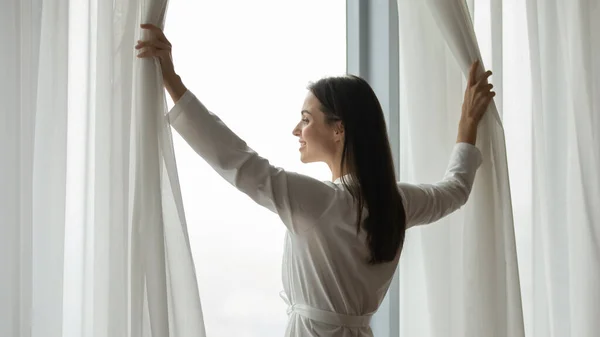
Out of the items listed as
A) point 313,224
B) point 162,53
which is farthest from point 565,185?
point 162,53

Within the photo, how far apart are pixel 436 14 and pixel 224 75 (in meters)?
0.50

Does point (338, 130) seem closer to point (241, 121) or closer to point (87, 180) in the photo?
point (241, 121)

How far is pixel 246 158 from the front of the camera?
1293 mm

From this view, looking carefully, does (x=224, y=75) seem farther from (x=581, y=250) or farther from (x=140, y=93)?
(x=581, y=250)

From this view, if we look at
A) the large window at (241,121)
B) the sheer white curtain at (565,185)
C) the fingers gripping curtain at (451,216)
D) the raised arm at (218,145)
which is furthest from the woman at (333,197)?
the sheer white curtain at (565,185)

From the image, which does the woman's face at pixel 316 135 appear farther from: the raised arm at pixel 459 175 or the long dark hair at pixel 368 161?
the raised arm at pixel 459 175

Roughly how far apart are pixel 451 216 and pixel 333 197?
39cm

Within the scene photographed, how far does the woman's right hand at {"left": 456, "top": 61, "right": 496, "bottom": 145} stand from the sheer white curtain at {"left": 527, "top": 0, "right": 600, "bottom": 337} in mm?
223

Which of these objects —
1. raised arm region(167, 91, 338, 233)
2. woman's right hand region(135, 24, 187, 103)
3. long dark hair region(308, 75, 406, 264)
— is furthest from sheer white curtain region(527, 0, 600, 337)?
woman's right hand region(135, 24, 187, 103)

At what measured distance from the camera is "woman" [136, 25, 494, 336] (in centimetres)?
129

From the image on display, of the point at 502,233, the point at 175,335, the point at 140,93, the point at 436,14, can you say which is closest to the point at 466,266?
the point at 502,233

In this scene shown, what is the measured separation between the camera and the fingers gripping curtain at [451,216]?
1.59 metres

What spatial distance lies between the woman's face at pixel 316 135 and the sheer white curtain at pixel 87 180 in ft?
1.02

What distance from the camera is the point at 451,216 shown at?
64.9 inches
